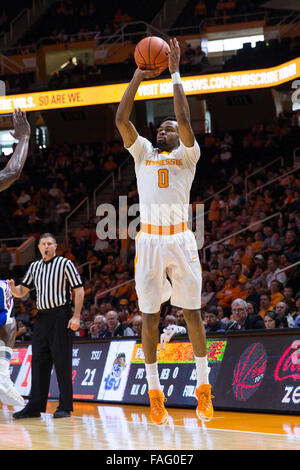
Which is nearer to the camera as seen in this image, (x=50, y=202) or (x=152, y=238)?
(x=152, y=238)

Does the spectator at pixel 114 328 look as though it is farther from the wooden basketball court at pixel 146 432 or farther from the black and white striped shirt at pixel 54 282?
the black and white striped shirt at pixel 54 282

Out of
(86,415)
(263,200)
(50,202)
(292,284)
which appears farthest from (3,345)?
(50,202)

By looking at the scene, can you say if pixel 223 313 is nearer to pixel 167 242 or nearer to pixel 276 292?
pixel 276 292

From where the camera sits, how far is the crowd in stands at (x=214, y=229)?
11.9 metres

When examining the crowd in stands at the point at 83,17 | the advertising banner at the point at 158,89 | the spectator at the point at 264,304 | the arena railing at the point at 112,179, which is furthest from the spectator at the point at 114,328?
the crowd in stands at the point at 83,17

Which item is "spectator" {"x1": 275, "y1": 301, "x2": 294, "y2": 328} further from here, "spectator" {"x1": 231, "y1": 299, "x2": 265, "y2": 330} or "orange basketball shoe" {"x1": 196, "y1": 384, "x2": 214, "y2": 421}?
"orange basketball shoe" {"x1": 196, "y1": 384, "x2": 214, "y2": 421}

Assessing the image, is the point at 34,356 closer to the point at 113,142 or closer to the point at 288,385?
the point at 288,385

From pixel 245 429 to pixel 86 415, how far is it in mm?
2745

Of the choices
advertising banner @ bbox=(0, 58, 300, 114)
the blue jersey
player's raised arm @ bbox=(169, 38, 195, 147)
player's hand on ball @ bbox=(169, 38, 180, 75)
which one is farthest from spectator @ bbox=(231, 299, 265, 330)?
advertising banner @ bbox=(0, 58, 300, 114)

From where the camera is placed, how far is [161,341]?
10.2 meters

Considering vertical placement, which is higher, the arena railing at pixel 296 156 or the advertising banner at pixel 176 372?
the arena railing at pixel 296 156

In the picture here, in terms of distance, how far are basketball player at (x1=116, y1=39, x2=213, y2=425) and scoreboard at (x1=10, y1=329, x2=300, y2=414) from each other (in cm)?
258

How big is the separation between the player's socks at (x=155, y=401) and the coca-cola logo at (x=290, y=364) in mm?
2645

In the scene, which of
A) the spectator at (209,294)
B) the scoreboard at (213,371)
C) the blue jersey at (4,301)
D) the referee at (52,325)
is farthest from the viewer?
the spectator at (209,294)
